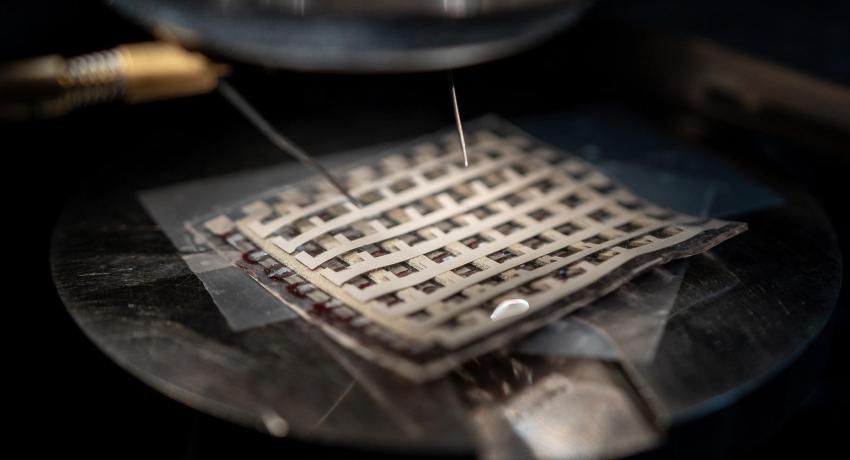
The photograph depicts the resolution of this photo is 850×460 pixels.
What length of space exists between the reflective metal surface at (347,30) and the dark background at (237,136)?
0.41 metres

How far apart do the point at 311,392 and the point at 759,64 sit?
80cm

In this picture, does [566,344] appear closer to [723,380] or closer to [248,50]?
[723,380]

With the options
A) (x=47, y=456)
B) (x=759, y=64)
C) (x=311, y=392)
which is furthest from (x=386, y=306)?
(x=759, y=64)

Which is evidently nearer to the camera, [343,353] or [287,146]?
[343,353]

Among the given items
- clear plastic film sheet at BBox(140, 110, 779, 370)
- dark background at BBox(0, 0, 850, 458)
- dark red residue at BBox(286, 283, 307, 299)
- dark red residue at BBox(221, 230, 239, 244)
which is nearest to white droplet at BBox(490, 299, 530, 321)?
clear plastic film sheet at BBox(140, 110, 779, 370)

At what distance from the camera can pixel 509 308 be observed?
27.4 inches

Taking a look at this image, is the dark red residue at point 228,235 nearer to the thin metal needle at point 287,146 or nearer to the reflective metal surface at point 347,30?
the thin metal needle at point 287,146

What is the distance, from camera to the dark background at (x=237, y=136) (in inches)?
39.5

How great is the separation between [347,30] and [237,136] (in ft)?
Answer: 1.78

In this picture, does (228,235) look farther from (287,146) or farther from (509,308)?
(509,308)

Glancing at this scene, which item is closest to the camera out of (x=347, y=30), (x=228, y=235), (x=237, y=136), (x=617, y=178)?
(x=347, y=30)

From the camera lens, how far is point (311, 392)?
611 mm

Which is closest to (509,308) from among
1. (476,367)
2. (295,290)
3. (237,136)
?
(476,367)

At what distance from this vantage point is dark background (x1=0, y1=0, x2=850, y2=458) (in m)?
1.00
